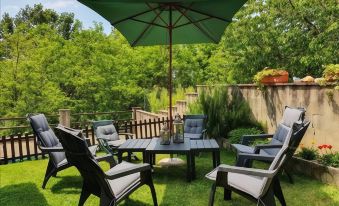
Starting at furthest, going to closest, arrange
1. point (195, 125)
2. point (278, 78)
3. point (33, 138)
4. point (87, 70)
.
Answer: point (87, 70) → point (33, 138) → point (195, 125) → point (278, 78)

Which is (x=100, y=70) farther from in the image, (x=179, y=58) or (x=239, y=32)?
(x=239, y=32)

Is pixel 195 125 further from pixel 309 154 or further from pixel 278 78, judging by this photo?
pixel 309 154

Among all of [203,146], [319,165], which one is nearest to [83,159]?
[203,146]

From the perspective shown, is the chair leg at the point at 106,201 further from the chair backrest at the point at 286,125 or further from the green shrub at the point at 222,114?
the green shrub at the point at 222,114

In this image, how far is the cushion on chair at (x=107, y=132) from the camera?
6.13 metres

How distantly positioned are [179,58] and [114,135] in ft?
32.8

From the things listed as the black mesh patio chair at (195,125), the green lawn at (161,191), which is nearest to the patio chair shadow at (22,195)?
the green lawn at (161,191)

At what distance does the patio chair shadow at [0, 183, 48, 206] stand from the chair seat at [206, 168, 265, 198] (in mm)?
2395

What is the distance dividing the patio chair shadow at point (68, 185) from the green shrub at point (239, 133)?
3205mm

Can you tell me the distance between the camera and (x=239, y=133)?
672cm

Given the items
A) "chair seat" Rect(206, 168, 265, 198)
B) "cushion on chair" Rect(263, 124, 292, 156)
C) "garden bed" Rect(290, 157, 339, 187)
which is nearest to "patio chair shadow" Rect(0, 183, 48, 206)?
"chair seat" Rect(206, 168, 265, 198)

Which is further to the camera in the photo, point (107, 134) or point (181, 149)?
point (107, 134)

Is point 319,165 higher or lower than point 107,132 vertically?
lower

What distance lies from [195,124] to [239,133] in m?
0.95
